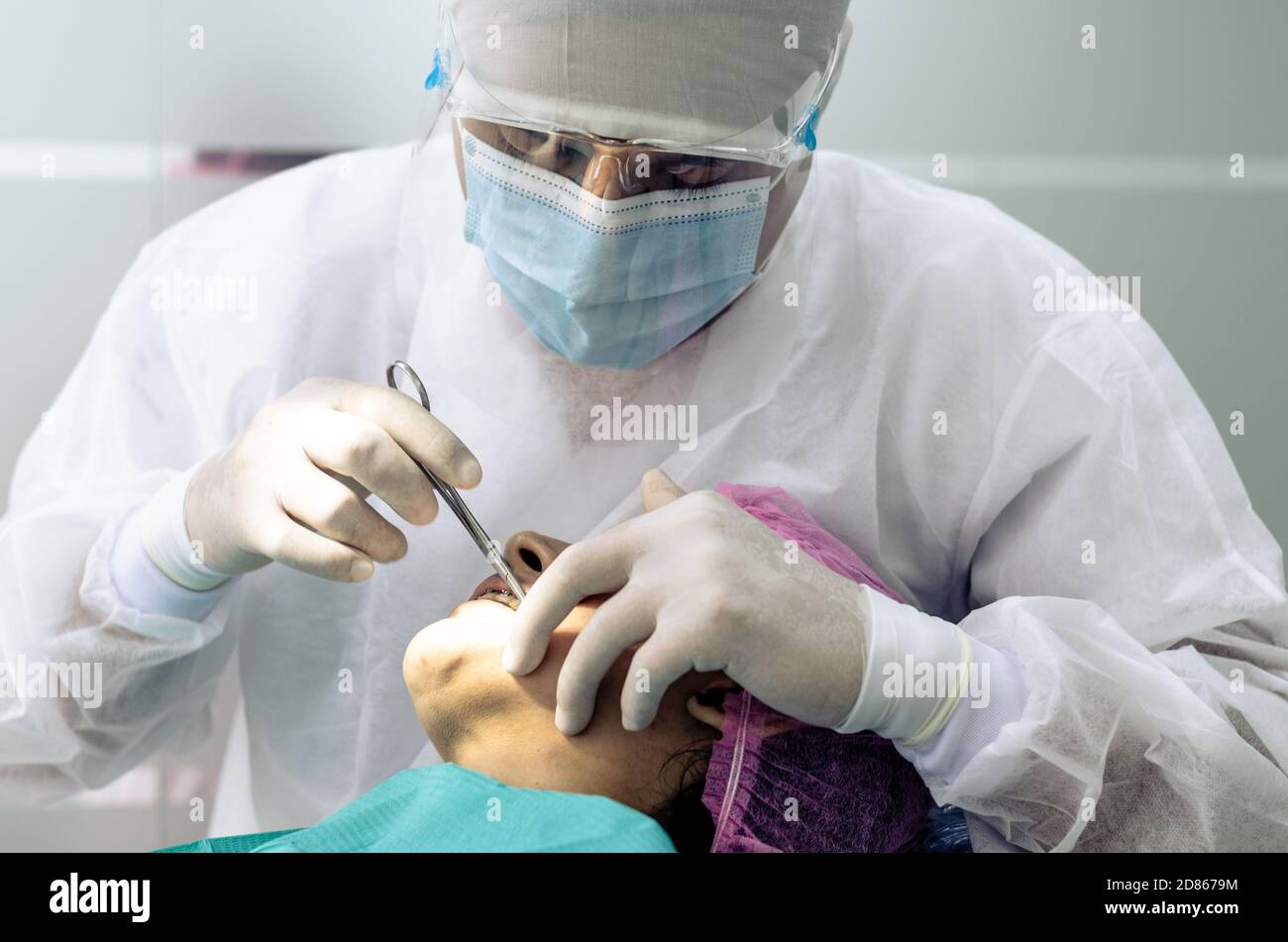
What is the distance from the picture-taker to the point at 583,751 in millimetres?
1071

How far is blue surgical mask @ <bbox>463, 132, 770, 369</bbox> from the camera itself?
1.15 meters

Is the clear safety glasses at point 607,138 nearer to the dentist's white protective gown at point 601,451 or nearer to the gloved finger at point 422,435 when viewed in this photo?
the dentist's white protective gown at point 601,451

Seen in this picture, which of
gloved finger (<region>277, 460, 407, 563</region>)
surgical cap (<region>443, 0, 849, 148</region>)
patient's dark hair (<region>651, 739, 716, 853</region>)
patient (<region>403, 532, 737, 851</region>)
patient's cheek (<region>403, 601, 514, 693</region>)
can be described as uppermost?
surgical cap (<region>443, 0, 849, 148</region>)

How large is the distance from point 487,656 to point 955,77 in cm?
89

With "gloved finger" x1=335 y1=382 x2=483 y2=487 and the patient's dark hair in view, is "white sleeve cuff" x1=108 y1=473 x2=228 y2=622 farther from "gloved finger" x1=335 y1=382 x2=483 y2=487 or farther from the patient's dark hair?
the patient's dark hair

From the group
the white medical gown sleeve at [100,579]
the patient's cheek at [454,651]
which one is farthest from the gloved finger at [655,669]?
the white medical gown sleeve at [100,579]

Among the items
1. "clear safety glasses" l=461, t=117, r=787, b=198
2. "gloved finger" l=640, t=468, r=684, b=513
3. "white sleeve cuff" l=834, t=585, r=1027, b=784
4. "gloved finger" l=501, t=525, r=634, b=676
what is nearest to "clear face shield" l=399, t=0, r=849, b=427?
"clear safety glasses" l=461, t=117, r=787, b=198

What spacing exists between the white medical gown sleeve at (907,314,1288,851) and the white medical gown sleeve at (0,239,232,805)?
891mm

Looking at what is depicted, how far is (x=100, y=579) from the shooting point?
1.33 metres

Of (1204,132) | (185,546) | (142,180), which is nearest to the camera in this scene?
(185,546)

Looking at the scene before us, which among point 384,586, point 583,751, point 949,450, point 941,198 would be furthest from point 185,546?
point 941,198

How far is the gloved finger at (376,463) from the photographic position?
1122 millimetres

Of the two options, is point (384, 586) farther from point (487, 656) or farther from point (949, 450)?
point (949, 450)
